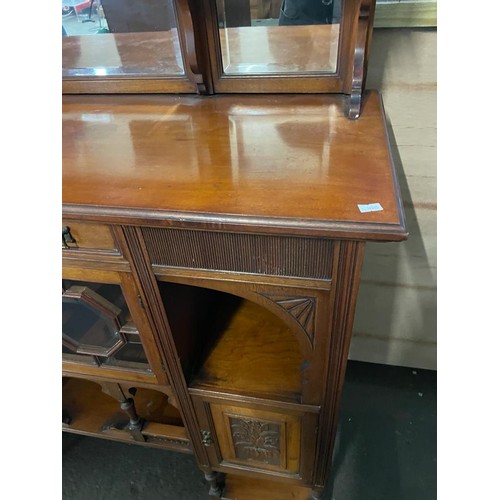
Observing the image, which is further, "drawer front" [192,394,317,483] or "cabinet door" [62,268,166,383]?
"drawer front" [192,394,317,483]

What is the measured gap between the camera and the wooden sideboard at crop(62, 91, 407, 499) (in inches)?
21.7

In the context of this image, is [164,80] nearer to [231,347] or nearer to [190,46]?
[190,46]

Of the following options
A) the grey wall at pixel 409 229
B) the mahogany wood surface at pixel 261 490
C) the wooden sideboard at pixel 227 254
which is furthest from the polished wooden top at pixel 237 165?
the mahogany wood surface at pixel 261 490

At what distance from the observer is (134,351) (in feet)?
2.77

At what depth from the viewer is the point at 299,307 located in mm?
643

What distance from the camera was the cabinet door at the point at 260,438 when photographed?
86 cm

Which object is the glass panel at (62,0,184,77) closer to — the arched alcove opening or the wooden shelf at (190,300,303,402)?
the arched alcove opening

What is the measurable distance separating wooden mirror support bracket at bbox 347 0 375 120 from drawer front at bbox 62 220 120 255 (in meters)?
0.47

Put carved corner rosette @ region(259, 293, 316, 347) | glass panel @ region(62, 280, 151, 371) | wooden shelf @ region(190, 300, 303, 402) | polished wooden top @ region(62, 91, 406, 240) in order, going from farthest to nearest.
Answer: wooden shelf @ region(190, 300, 303, 402) < glass panel @ region(62, 280, 151, 371) < carved corner rosette @ region(259, 293, 316, 347) < polished wooden top @ region(62, 91, 406, 240)

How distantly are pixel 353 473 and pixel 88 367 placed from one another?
831 millimetres

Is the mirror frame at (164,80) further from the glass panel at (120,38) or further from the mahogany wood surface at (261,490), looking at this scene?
the mahogany wood surface at (261,490)

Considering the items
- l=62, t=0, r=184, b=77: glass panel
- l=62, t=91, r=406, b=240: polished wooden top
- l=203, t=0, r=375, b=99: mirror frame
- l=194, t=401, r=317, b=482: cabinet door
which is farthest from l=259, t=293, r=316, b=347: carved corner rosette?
l=62, t=0, r=184, b=77: glass panel

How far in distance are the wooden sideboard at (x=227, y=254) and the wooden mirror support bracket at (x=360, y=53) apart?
25 millimetres

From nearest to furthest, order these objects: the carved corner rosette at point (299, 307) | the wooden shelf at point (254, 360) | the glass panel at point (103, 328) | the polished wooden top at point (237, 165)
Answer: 1. the polished wooden top at point (237, 165)
2. the carved corner rosette at point (299, 307)
3. the glass panel at point (103, 328)
4. the wooden shelf at point (254, 360)
